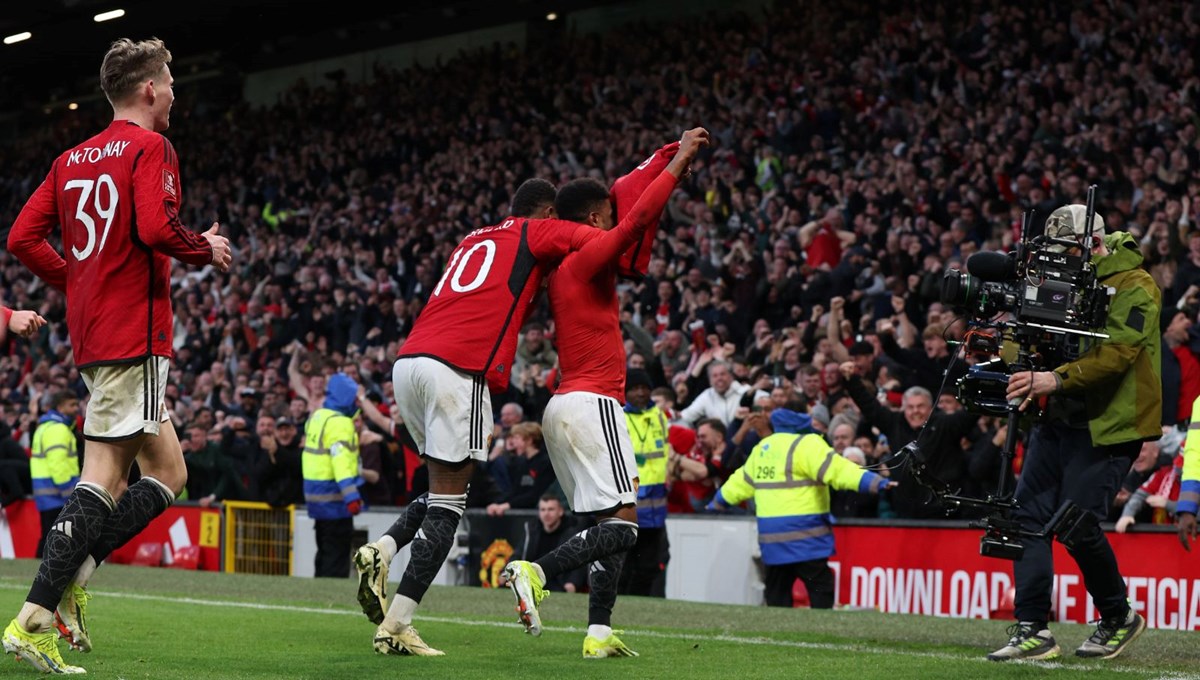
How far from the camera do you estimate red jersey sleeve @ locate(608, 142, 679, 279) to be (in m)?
7.07

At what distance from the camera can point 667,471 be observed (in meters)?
14.7

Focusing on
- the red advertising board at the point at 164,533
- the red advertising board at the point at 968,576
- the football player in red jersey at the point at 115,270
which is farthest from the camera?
the red advertising board at the point at 164,533

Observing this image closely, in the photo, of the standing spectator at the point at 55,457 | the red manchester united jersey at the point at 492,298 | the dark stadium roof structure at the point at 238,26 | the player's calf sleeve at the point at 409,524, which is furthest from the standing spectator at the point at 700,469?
the dark stadium roof structure at the point at 238,26

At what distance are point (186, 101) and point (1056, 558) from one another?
3075cm

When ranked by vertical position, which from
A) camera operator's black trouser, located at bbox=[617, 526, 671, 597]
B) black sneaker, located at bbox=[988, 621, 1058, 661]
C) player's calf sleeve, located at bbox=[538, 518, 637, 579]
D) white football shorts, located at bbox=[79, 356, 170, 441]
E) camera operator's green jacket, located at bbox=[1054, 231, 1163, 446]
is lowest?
camera operator's black trouser, located at bbox=[617, 526, 671, 597]

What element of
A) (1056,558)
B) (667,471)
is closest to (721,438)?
(667,471)

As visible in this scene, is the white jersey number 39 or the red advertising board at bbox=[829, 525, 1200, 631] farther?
the red advertising board at bbox=[829, 525, 1200, 631]

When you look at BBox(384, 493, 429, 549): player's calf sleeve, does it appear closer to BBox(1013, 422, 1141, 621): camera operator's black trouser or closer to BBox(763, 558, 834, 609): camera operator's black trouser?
BBox(1013, 422, 1141, 621): camera operator's black trouser

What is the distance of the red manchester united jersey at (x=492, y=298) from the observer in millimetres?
7062

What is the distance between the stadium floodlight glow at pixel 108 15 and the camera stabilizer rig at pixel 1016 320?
25551 millimetres

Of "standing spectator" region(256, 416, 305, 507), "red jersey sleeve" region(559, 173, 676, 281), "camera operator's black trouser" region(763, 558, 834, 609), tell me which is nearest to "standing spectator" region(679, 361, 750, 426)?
"camera operator's black trouser" region(763, 558, 834, 609)

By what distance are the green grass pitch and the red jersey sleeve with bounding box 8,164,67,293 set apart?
1613mm

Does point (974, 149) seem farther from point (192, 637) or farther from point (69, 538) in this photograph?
point (69, 538)

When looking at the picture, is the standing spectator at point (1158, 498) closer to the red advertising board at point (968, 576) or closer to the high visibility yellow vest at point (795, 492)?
the red advertising board at point (968, 576)
